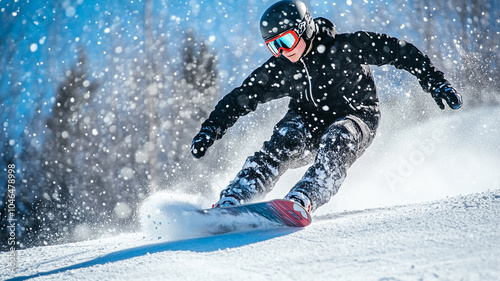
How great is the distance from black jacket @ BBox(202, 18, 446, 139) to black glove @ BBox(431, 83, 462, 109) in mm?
155

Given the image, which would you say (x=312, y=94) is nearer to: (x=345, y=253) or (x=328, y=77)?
(x=328, y=77)

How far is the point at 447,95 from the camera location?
148 centimetres

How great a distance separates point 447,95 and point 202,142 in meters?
1.14

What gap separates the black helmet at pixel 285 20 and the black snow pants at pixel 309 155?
0.44 m

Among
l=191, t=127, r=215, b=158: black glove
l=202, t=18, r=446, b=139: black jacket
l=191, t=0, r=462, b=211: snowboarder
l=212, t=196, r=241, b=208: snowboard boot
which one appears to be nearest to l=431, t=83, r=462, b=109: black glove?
l=191, t=0, r=462, b=211: snowboarder

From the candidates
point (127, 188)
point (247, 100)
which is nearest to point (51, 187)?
point (127, 188)

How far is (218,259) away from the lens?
0.86 metres

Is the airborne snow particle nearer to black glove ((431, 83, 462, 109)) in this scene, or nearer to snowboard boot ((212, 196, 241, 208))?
snowboard boot ((212, 196, 241, 208))

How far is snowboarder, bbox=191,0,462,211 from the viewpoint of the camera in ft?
5.13

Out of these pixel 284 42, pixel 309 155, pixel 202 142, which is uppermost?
pixel 284 42

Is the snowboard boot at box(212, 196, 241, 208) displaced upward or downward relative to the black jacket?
downward

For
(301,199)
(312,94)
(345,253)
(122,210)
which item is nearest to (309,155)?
(312,94)

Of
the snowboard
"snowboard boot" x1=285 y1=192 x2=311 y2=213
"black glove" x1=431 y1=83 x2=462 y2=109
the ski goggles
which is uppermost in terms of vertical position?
the ski goggles

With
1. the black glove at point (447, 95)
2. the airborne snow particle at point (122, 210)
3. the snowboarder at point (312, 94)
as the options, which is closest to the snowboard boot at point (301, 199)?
the snowboarder at point (312, 94)
